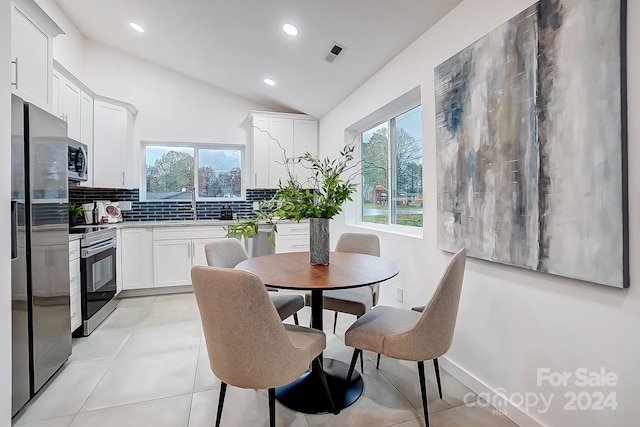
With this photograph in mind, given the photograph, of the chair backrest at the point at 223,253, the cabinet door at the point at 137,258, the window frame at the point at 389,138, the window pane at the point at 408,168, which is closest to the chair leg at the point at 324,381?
the chair backrest at the point at 223,253

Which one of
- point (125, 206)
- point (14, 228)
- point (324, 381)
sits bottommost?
point (324, 381)

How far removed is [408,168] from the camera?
293 cm

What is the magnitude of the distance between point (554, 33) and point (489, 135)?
518 mm

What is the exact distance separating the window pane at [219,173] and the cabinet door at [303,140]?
0.91 m

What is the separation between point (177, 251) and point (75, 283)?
1346 millimetres

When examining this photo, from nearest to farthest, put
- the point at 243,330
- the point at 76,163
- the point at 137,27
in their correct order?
the point at 243,330 < the point at 76,163 < the point at 137,27

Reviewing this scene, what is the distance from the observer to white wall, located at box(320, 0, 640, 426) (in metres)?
1.19

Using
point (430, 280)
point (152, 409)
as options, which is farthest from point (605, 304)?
point (152, 409)

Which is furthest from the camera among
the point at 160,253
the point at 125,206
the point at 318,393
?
the point at 125,206

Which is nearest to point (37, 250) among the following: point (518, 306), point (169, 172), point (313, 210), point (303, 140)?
point (313, 210)

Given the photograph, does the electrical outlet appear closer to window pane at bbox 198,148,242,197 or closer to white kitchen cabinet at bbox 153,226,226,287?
white kitchen cabinet at bbox 153,226,226,287

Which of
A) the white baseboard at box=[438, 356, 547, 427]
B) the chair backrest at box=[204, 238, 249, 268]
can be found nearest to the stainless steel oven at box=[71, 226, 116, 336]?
the chair backrest at box=[204, 238, 249, 268]

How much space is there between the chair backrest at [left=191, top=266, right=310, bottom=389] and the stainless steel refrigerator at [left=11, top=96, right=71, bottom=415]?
1203 mm

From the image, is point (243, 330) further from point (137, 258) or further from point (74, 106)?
point (74, 106)
